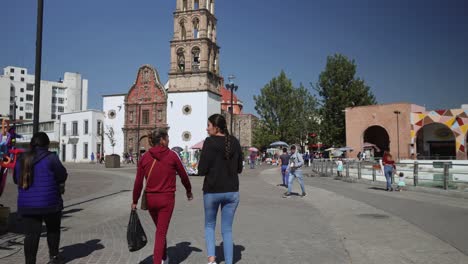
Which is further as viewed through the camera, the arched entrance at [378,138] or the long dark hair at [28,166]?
the arched entrance at [378,138]

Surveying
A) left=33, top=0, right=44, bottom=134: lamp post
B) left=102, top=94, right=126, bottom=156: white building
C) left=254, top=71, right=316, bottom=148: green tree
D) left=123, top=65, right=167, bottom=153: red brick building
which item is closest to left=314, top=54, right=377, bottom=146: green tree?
left=254, top=71, right=316, bottom=148: green tree

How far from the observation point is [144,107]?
60469mm

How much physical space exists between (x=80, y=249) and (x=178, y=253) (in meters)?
1.52

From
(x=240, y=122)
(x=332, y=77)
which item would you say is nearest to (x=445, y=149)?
(x=332, y=77)

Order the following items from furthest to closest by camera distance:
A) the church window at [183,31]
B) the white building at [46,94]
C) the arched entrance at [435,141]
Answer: the white building at [46,94]
the church window at [183,31]
the arched entrance at [435,141]

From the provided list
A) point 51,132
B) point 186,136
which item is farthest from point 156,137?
point 51,132

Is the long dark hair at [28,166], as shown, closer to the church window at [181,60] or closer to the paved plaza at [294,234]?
the paved plaza at [294,234]

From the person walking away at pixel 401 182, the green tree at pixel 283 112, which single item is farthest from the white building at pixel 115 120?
the person walking away at pixel 401 182

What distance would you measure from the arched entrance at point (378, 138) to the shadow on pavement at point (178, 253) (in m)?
47.2

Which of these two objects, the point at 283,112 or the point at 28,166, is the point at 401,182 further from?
the point at 283,112

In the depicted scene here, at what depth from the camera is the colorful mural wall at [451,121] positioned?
40.9m

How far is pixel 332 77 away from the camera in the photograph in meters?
54.3

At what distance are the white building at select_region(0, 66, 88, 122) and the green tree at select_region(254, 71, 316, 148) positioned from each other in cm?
6456

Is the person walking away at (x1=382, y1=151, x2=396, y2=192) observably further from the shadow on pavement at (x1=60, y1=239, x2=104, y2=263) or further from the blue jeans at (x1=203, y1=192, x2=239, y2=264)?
the blue jeans at (x1=203, y1=192, x2=239, y2=264)
